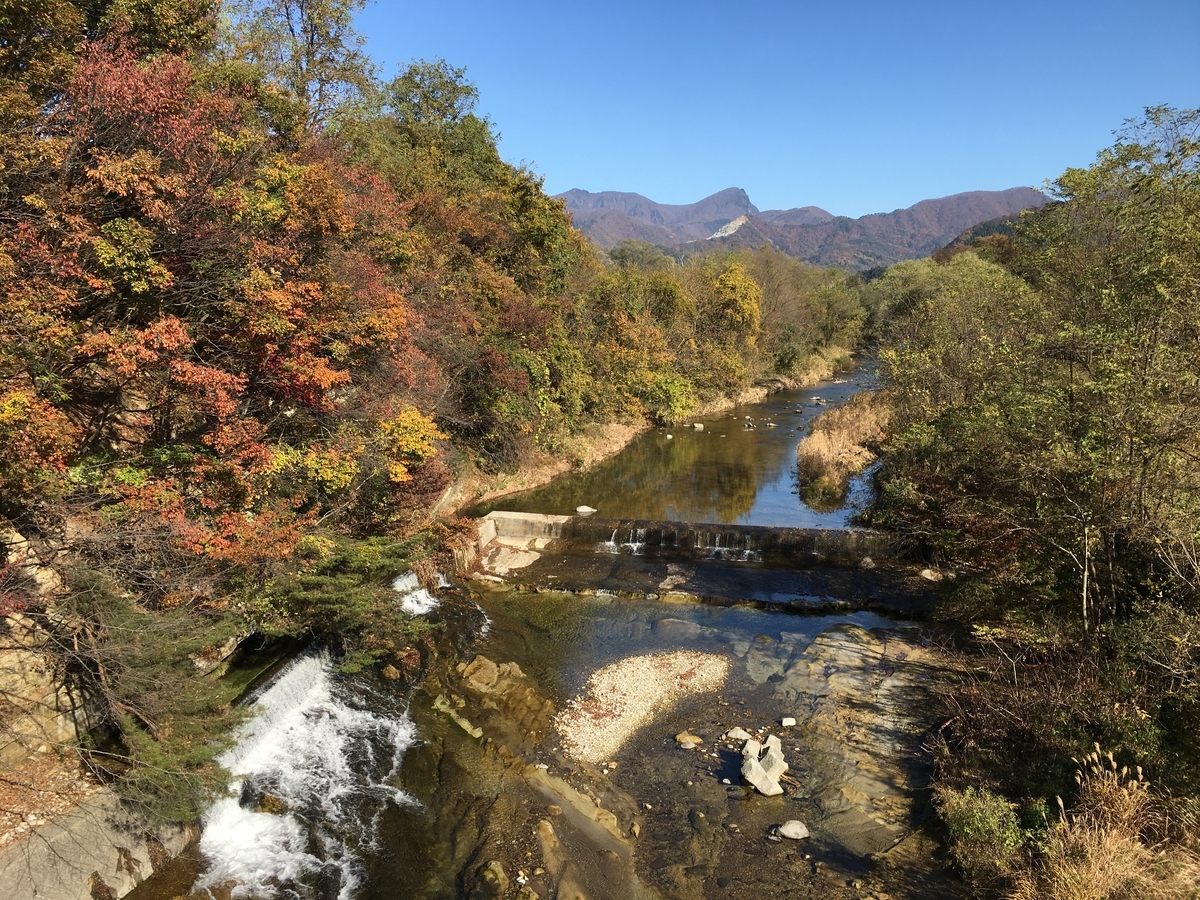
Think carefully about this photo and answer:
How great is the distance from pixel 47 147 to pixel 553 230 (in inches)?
904

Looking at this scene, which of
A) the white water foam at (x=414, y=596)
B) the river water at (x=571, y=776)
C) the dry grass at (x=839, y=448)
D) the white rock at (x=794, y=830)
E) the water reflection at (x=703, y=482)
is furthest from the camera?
the dry grass at (x=839, y=448)

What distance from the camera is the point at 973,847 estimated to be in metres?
7.62

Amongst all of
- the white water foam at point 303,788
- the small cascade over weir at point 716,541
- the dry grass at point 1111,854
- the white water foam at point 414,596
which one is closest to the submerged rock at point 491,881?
the white water foam at point 303,788

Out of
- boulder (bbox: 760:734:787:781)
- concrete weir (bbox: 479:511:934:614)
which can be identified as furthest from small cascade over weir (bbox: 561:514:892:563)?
boulder (bbox: 760:734:787:781)

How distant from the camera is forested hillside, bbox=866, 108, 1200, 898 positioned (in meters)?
7.09

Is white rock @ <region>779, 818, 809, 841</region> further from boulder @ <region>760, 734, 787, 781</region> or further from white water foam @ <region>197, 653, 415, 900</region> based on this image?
white water foam @ <region>197, 653, 415, 900</region>

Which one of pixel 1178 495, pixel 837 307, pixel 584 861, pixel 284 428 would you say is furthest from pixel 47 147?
pixel 837 307

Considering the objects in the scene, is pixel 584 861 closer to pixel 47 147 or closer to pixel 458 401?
pixel 47 147

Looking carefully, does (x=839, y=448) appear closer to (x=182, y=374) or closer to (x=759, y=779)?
(x=759, y=779)

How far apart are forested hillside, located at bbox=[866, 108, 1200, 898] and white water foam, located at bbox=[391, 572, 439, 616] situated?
11.6 meters

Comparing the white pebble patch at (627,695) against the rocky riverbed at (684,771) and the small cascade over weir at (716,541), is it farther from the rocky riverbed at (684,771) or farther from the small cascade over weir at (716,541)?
the small cascade over weir at (716,541)

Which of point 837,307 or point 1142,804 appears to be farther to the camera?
point 837,307

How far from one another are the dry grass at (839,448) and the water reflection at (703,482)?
73 centimetres

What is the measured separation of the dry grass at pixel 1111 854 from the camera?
6.15 meters
